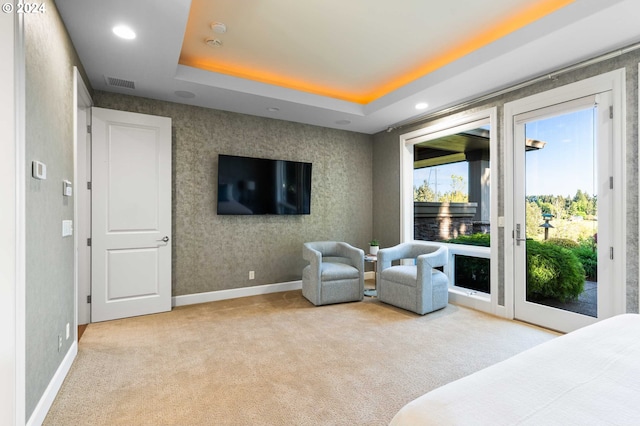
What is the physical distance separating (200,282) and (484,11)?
4.27 m

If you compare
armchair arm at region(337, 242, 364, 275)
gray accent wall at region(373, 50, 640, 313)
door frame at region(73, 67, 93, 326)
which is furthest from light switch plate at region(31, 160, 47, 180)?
gray accent wall at region(373, 50, 640, 313)

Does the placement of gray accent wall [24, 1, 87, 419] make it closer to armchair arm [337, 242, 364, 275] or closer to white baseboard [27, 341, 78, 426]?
white baseboard [27, 341, 78, 426]

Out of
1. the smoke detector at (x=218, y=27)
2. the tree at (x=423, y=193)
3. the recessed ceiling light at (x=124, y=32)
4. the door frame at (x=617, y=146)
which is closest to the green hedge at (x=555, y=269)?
the door frame at (x=617, y=146)

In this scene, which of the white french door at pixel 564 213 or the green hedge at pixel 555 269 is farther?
the green hedge at pixel 555 269

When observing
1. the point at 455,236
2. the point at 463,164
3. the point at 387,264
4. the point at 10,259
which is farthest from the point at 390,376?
the point at 463,164

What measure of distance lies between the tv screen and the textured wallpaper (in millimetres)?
1896

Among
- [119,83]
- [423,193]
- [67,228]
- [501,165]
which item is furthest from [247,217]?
[501,165]

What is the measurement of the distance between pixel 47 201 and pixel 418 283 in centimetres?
344

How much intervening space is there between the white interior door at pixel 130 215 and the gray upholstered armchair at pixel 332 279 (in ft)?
5.72

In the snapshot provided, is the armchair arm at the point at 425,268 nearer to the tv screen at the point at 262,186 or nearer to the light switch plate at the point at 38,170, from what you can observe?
the tv screen at the point at 262,186

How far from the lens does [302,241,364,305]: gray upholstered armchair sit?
407 cm

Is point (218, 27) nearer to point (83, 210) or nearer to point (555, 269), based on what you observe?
point (83, 210)

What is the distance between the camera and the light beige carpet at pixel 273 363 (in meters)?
1.93

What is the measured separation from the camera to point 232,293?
4426mm
